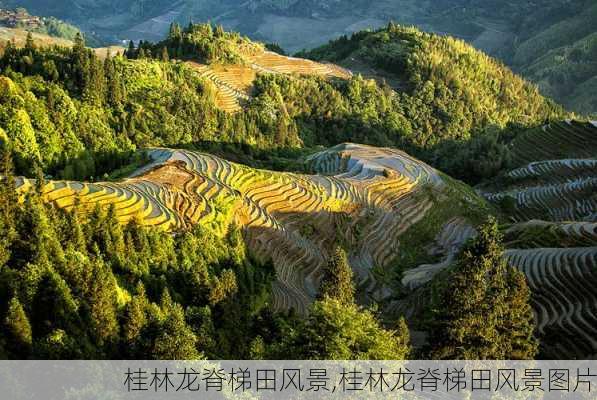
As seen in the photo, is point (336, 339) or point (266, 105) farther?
point (266, 105)

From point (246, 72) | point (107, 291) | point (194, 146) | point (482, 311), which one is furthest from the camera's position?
point (246, 72)

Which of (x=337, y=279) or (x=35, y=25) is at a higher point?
(x=35, y=25)

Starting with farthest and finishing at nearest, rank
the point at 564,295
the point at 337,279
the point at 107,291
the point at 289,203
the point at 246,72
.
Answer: the point at 246,72, the point at 289,203, the point at 564,295, the point at 337,279, the point at 107,291

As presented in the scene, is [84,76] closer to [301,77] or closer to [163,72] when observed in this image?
[163,72]

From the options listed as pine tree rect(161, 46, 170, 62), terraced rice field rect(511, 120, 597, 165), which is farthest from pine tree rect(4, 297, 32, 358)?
terraced rice field rect(511, 120, 597, 165)

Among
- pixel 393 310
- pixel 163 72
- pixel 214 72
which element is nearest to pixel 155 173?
pixel 393 310

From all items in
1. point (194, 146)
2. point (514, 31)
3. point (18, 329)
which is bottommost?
point (194, 146)

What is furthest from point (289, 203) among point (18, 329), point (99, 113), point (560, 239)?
point (18, 329)

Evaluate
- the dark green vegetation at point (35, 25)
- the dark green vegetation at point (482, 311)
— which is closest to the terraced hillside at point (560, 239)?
the dark green vegetation at point (482, 311)

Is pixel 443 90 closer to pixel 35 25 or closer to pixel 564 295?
pixel 564 295
